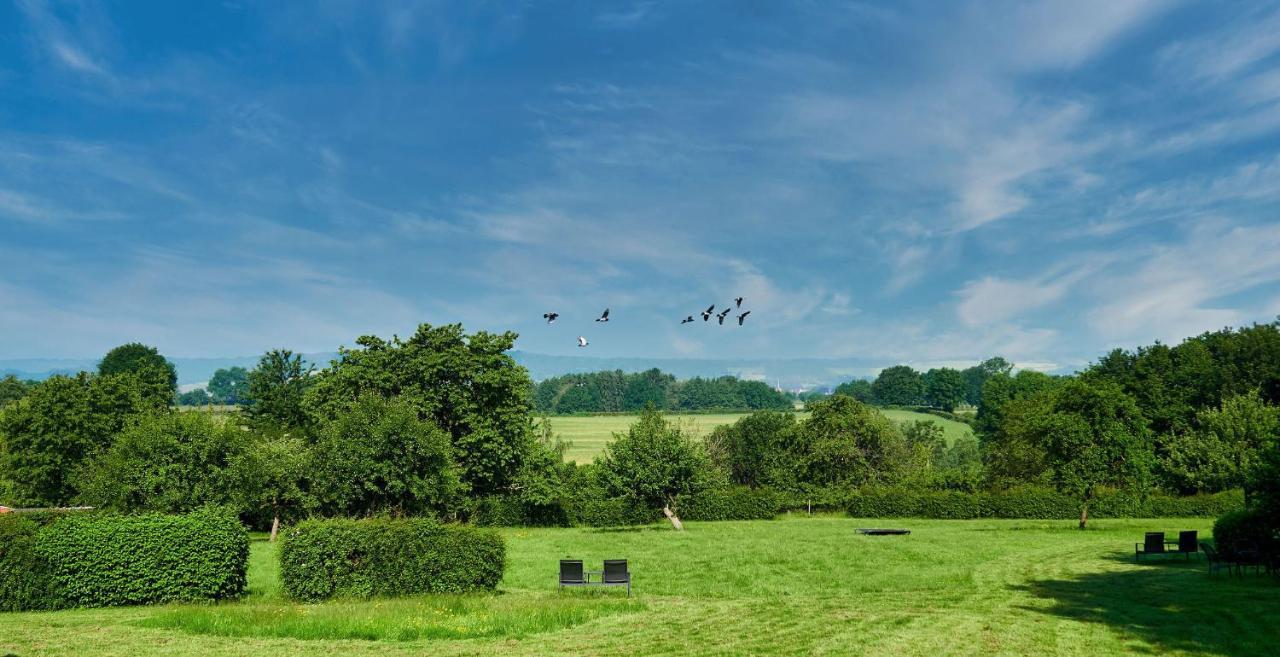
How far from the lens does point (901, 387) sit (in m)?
175

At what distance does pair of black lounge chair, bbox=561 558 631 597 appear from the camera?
23.8m

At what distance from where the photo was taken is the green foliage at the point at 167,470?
2806cm

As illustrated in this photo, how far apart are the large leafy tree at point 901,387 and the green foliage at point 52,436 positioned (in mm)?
151584

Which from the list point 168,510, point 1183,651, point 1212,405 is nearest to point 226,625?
point 168,510

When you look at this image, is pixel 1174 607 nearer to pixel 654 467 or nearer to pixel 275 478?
pixel 654 467

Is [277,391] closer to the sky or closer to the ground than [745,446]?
closer to the sky

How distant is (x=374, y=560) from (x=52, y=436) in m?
51.1

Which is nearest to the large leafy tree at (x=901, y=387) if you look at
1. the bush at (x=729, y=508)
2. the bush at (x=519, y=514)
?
the bush at (x=729, y=508)

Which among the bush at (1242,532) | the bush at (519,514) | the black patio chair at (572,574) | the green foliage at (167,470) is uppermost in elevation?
the green foliage at (167,470)

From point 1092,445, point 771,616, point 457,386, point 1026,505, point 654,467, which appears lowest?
point 1026,505

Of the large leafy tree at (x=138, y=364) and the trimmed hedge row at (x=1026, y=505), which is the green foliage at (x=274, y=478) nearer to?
the large leafy tree at (x=138, y=364)

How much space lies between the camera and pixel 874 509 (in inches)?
2285

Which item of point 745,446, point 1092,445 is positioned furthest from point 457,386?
point 745,446

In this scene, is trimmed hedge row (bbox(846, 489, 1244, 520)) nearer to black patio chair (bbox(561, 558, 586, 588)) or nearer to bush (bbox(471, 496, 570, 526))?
bush (bbox(471, 496, 570, 526))
